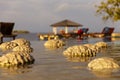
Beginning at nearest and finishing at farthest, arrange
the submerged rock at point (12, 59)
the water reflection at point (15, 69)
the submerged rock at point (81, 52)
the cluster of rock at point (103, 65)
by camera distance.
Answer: the water reflection at point (15, 69) < the cluster of rock at point (103, 65) < the submerged rock at point (12, 59) < the submerged rock at point (81, 52)

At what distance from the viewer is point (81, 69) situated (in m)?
15.6

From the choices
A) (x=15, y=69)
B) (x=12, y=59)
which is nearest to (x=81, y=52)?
(x=12, y=59)

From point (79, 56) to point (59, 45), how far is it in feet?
45.8

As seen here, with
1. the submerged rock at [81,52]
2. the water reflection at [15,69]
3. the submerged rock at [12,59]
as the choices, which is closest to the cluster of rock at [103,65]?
the water reflection at [15,69]

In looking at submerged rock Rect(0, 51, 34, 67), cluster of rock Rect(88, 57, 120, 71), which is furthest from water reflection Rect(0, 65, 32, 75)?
cluster of rock Rect(88, 57, 120, 71)

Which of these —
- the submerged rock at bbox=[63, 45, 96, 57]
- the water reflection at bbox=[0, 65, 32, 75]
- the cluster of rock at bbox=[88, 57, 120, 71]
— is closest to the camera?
the water reflection at bbox=[0, 65, 32, 75]

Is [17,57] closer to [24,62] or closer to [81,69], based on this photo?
[24,62]

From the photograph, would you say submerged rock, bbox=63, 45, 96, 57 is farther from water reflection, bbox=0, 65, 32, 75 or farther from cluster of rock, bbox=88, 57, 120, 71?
cluster of rock, bbox=88, 57, 120, 71

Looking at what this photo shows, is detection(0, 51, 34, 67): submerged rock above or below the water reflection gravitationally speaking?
above

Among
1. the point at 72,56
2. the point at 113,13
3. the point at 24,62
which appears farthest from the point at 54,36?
the point at 24,62

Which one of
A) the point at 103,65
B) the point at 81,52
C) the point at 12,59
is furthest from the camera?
the point at 81,52

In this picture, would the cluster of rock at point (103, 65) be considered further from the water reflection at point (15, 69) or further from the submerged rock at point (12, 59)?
the submerged rock at point (12, 59)

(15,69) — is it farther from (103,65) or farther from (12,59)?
(103,65)

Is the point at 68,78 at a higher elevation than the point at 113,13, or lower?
lower
